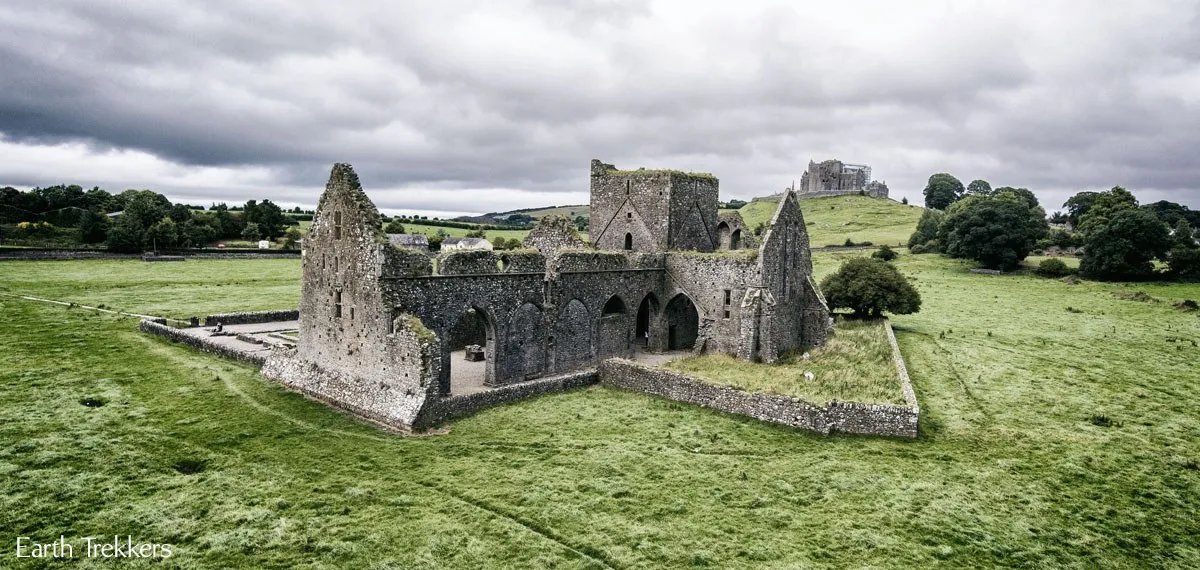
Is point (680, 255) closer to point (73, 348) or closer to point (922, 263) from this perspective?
point (73, 348)

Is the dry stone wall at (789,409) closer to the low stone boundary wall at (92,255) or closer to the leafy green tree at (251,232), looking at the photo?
the low stone boundary wall at (92,255)

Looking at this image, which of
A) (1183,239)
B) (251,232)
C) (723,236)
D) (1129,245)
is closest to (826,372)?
(723,236)

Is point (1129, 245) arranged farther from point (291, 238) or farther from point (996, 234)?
point (291, 238)

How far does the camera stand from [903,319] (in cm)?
3812

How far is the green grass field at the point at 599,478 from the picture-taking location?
36.4 ft

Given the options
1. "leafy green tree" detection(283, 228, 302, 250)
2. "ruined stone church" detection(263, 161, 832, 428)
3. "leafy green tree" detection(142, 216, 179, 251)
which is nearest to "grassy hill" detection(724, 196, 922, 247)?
"ruined stone church" detection(263, 161, 832, 428)

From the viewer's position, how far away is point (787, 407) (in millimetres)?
17828

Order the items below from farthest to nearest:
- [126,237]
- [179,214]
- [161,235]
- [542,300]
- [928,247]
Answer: [179,214] → [161,235] → [928,247] → [126,237] → [542,300]

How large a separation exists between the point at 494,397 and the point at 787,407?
334 inches

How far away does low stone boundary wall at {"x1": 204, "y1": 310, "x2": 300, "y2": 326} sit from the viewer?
110 feet

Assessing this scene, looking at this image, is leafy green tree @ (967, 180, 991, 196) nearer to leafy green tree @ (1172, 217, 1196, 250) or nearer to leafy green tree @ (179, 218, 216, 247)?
leafy green tree @ (1172, 217, 1196, 250)

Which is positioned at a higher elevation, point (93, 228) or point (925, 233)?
point (925, 233)

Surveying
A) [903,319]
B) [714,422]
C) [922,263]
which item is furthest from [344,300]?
[922,263]

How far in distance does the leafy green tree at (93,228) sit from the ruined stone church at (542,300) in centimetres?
7241
